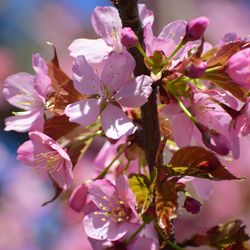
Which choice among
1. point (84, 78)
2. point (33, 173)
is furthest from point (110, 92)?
point (33, 173)

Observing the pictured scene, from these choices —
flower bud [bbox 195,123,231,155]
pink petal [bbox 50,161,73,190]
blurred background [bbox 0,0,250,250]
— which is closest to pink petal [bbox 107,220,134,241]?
pink petal [bbox 50,161,73,190]

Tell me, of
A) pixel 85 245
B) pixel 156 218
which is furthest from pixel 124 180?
pixel 85 245

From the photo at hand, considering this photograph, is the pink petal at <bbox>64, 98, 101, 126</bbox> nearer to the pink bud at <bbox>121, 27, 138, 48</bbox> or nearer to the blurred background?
the pink bud at <bbox>121, 27, 138, 48</bbox>

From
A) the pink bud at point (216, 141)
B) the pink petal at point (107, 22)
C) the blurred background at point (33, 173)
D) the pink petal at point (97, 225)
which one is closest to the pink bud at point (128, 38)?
the pink petal at point (107, 22)

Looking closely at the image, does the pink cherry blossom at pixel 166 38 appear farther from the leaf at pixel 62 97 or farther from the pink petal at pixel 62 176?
the pink petal at pixel 62 176

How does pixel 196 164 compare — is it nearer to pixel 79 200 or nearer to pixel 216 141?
pixel 216 141
